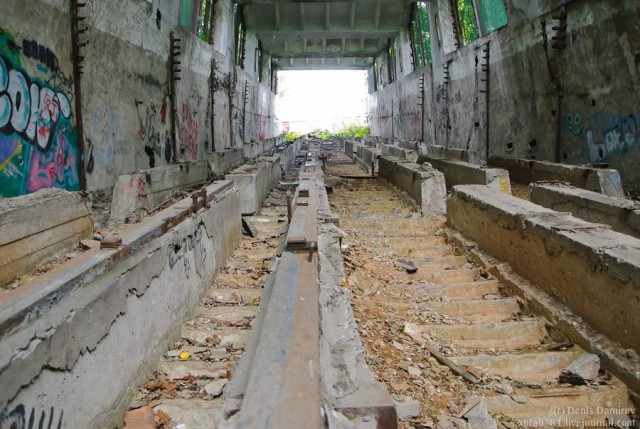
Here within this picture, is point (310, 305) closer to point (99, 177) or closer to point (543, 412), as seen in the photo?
point (543, 412)

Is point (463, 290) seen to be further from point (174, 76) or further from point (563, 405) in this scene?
point (174, 76)

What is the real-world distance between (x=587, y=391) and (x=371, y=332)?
4.91 feet

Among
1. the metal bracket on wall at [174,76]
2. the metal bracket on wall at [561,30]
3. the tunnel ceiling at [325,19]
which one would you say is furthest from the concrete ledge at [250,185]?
the tunnel ceiling at [325,19]

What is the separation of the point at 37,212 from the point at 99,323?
Result: 9.40ft

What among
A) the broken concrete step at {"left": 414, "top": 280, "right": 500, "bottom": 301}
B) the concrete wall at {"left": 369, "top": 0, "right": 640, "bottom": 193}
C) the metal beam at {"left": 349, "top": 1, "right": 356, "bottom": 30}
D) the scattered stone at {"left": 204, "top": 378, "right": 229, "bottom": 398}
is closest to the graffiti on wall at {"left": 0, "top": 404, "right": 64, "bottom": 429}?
the scattered stone at {"left": 204, "top": 378, "right": 229, "bottom": 398}

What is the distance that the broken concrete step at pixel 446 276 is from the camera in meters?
5.42

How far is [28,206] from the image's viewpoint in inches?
207

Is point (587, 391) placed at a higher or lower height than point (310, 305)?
lower

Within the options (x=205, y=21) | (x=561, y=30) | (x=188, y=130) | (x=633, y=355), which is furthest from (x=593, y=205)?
(x=205, y=21)

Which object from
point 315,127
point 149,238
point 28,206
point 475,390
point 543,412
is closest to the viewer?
point 543,412

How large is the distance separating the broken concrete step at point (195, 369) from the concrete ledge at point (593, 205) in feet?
14.7

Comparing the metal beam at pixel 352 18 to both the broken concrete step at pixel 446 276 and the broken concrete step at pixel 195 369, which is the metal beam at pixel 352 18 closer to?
the broken concrete step at pixel 446 276

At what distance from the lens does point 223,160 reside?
49.0 feet

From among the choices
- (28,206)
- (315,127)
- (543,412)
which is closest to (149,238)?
(28,206)
